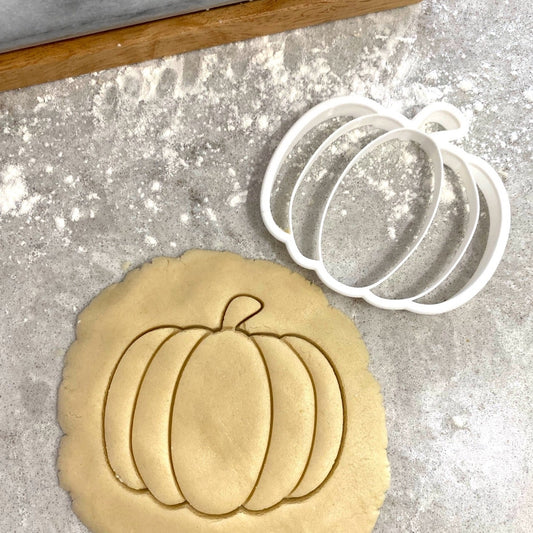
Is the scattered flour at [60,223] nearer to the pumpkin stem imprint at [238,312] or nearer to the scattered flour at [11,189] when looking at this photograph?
the scattered flour at [11,189]

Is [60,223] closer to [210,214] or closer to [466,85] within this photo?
[210,214]

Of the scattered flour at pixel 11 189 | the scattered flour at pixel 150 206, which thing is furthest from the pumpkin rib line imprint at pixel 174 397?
the scattered flour at pixel 11 189

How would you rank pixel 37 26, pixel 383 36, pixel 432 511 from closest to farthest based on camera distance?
pixel 37 26 → pixel 432 511 → pixel 383 36

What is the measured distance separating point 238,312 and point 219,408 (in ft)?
0.58

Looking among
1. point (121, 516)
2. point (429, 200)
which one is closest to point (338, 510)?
point (121, 516)

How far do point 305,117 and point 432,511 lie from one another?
2.51 feet

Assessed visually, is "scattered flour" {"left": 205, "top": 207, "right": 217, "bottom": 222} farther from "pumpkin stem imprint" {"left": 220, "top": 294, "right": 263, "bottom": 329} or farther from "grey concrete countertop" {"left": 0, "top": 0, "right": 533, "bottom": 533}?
"pumpkin stem imprint" {"left": 220, "top": 294, "right": 263, "bottom": 329}

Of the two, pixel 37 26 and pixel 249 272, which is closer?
pixel 37 26

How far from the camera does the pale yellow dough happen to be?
102 cm

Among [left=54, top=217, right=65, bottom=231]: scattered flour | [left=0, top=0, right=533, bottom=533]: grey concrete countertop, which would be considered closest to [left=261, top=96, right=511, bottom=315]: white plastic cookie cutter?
[left=0, top=0, right=533, bottom=533]: grey concrete countertop

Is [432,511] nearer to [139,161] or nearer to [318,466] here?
[318,466]

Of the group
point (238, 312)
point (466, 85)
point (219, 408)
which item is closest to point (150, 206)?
point (238, 312)

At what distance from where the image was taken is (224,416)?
104 centimetres

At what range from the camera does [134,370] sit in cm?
105
